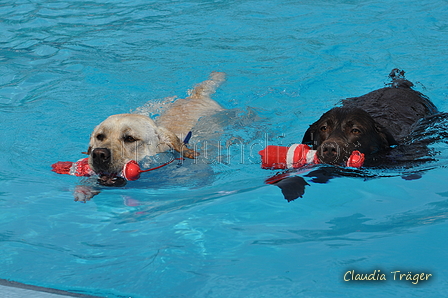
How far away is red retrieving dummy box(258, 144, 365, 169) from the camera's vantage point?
4.20 meters

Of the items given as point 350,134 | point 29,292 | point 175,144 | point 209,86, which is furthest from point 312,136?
point 29,292

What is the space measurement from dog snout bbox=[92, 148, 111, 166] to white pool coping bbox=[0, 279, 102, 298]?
5.79 feet

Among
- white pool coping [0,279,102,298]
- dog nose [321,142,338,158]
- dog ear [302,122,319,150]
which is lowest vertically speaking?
white pool coping [0,279,102,298]

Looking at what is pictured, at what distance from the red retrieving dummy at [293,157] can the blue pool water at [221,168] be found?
0.64 feet

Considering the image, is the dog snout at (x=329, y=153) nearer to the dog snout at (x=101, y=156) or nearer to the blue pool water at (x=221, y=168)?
the blue pool water at (x=221, y=168)

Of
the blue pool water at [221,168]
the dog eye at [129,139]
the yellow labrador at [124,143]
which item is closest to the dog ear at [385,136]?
the blue pool water at [221,168]

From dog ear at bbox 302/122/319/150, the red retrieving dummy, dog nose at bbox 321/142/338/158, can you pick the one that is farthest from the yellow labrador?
dog nose at bbox 321/142/338/158

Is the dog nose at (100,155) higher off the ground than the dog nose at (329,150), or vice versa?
the dog nose at (329,150)

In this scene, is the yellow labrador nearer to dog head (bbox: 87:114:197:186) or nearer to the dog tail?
dog head (bbox: 87:114:197:186)

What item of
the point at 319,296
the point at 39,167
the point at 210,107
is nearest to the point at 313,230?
the point at 319,296

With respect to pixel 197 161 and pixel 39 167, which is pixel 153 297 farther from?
pixel 39 167

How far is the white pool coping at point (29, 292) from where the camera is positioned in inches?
105

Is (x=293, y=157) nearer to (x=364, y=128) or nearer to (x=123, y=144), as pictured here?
(x=364, y=128)

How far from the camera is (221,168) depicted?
5.20 metres
